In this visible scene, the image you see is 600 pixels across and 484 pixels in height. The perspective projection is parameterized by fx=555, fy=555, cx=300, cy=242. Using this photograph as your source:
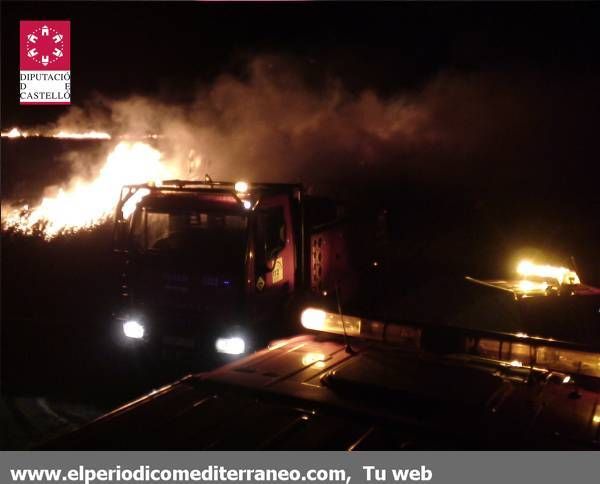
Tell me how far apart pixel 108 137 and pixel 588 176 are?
12.2m

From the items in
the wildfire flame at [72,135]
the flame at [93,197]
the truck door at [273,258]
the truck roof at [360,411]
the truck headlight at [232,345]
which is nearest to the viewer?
the truck roof at [360,411]

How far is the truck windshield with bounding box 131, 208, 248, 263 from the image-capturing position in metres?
6.48

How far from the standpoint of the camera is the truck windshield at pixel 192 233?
21.2 ft

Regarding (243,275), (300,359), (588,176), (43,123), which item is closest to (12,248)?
(43,123)

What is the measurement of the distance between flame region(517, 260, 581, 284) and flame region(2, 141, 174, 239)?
819 cm

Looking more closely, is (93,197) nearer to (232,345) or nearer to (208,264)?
(208,264)

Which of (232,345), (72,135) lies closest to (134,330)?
(232,345)

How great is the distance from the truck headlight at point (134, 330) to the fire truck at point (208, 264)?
0.01 m

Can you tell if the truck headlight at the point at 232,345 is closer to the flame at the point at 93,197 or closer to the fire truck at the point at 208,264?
the fire truck at the point at 208,264

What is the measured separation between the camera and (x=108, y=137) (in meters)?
14.6

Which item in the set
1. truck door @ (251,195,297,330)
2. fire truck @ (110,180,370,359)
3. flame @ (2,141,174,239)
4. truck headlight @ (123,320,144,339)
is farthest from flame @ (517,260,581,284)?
flame @ (2,141,174,239)

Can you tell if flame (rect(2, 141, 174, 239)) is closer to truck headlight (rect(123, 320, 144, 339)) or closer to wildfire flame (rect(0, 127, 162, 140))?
wildfire flame (rect(0, 127, 162, 140))

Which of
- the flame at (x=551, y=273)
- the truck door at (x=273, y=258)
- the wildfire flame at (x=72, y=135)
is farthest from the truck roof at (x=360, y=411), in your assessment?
the wildfire flame at (x=72, y=135)

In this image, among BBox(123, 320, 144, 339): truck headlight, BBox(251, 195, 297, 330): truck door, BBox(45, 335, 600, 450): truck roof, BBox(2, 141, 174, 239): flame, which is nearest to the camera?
BBox(45, 335, 600, 450): truck roof
